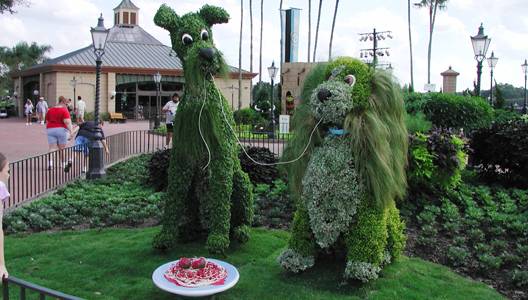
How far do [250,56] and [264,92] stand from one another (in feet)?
11.4

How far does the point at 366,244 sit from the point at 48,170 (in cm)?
783

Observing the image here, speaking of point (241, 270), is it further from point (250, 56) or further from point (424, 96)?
point (250, 56)

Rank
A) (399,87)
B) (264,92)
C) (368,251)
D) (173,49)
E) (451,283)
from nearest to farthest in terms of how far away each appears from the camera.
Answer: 1. (368,251)
2. (399,87)
3. (451,283)
4. (173,49)
5. (264,92)

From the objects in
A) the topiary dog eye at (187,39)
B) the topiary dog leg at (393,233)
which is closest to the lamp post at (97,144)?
the topiary dog eye at (187,39)

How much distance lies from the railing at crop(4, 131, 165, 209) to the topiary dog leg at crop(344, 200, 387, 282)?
5841mm

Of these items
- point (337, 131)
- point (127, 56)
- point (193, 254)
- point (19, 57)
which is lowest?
point (193, 254)

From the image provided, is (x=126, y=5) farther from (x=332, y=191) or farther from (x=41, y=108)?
(x=332, y=191)

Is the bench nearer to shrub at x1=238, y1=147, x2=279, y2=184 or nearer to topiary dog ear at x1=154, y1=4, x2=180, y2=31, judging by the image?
shrub at x1=238, y1=147, x2=279, y2=184

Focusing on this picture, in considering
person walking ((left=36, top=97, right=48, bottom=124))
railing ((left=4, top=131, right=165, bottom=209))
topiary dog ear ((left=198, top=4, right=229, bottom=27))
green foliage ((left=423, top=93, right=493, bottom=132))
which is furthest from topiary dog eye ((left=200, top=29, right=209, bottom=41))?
person walking ((left=36, top=97, right=48, bottom=124))

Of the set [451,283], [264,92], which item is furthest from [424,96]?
[264,92]

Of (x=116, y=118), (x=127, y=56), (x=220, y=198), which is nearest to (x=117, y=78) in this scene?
(x=127, y=56)

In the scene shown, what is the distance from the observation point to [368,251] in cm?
479

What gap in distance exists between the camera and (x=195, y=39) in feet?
19.1

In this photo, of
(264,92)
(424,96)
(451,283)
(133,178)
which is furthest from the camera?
(264,92)
